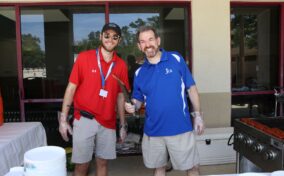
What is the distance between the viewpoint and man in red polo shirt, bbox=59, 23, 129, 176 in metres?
2.67

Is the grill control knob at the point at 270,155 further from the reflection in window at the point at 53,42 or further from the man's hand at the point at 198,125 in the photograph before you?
the reflection in window at the point at 53,42

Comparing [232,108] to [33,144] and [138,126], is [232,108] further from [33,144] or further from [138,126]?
[33,144]

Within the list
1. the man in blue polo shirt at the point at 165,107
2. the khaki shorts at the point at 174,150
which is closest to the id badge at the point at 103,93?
the man in blue polo shirt at the point at 165,107

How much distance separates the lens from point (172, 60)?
94.1 inches

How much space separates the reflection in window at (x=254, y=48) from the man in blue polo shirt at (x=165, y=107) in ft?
9.02

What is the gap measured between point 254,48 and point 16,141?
3.87m

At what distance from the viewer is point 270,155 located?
2.20 meters

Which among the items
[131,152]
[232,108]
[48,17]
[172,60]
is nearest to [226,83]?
[232,108]

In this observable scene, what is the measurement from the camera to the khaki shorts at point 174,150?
2.37 metres

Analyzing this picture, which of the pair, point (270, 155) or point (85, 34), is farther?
point (85, 34)

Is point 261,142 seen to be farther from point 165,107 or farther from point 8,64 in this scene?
point 8,64

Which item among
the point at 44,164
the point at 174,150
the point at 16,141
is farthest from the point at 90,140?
the point at 44,164

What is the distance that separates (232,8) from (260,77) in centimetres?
117

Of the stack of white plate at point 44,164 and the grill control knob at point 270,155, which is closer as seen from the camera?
the stack of white plate at point 44,164
